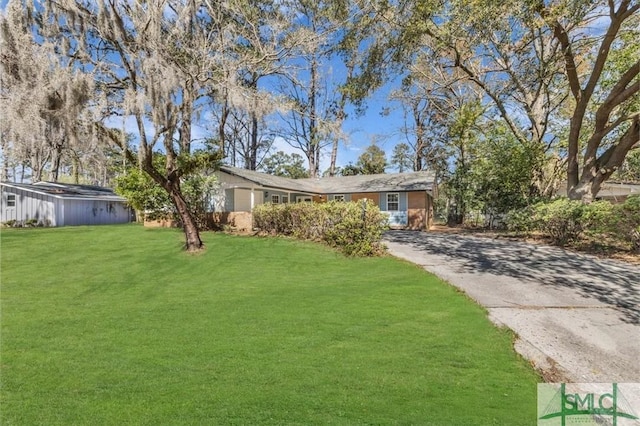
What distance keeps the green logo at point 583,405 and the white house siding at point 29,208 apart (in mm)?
24417

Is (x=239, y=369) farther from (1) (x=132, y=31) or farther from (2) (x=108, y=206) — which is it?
(2) (x=108, y=206)

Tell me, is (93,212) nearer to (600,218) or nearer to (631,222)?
(600,218)

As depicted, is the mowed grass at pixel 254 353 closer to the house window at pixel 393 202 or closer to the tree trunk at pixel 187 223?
the tree trunk at pixel 187 223

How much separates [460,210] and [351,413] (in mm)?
22344

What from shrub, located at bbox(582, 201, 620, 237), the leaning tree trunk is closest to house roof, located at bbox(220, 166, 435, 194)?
the leaning tree trunk

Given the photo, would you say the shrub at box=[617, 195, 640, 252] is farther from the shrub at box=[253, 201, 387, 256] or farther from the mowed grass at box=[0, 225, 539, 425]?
the shrub at box=[253, 201, 387, 256]

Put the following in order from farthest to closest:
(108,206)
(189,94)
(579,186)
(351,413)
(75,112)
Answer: (108,206) < (579,186) < (189,94) < (75,112) < (351,413)

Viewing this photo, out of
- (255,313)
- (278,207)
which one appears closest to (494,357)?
(255,313)

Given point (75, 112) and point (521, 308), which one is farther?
point (75, 112)

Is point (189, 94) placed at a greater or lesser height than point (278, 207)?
greater

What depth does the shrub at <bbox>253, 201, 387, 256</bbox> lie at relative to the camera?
10.0 meters

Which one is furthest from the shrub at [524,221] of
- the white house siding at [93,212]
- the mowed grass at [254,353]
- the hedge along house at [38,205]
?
the white house siding at [93,212]

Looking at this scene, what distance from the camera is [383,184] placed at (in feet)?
72.2

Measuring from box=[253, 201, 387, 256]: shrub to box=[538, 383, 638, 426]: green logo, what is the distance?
264 inches
